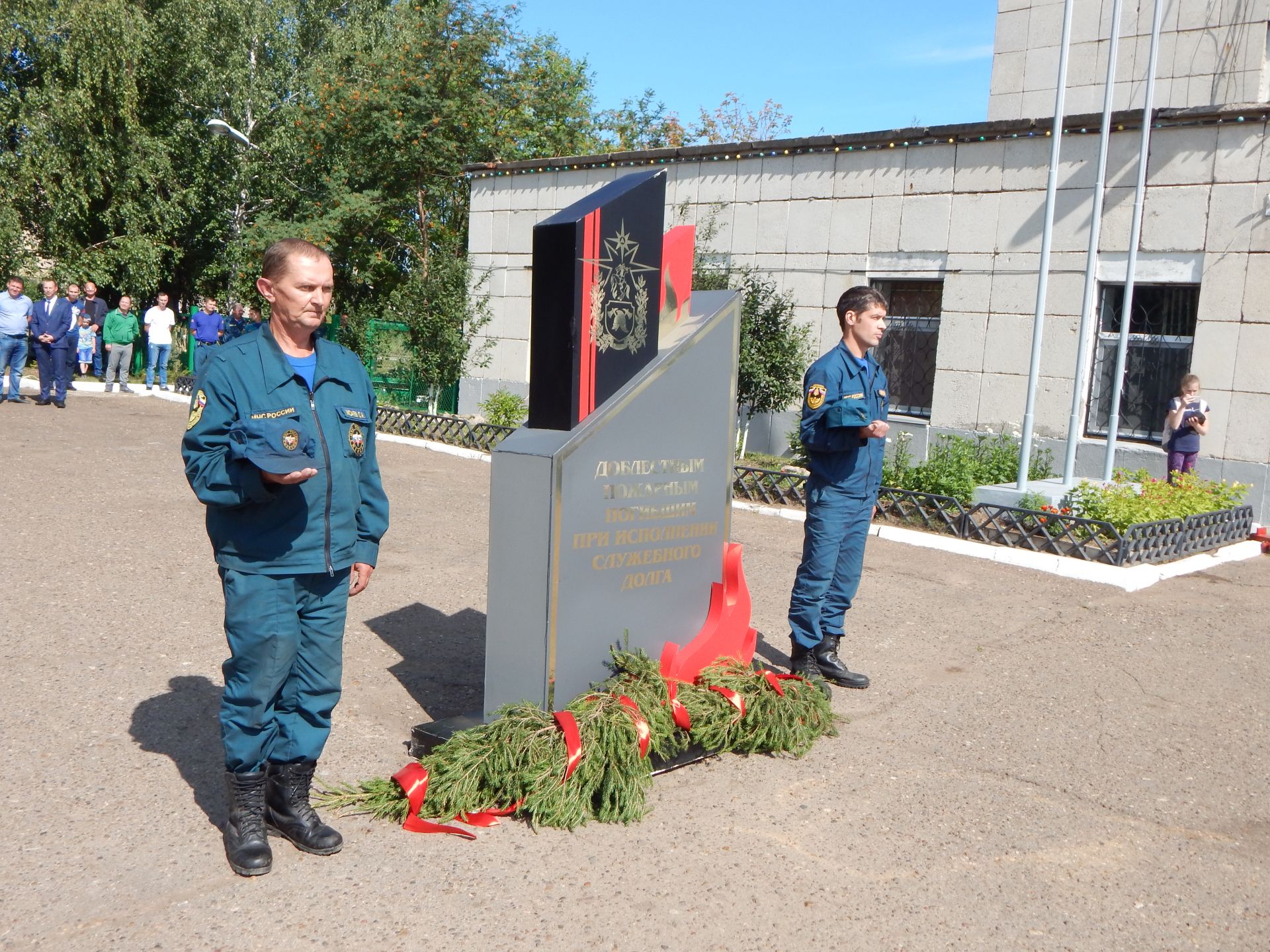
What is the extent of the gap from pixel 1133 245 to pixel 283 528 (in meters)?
9.71

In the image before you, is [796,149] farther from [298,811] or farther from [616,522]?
[298,811]

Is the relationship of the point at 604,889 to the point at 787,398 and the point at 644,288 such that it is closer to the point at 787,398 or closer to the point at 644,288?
the point at 644,288

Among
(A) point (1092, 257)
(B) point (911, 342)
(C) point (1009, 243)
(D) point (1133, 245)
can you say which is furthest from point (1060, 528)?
(B) point (911, 342)

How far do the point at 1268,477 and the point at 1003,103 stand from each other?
8.45 metres

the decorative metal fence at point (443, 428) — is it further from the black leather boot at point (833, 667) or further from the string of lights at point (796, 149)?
the black leather boot at point (833, 667)

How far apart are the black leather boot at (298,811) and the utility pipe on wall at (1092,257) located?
8.64 meters

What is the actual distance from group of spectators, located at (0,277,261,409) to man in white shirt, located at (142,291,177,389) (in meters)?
0.01

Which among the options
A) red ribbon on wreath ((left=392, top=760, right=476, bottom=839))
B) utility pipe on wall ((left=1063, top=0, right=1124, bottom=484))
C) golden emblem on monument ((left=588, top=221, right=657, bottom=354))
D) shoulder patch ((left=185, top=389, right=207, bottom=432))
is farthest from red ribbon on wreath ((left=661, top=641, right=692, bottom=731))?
utility pipe on wall ((left=1063, top=0, right=1124, bottom=484))

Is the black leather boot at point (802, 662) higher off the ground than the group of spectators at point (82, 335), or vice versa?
the group of spectators at point (82, 335)

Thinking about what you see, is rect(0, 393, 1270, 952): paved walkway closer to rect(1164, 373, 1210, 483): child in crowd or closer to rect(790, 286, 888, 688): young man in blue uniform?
rect(790, 286, 888, 688): young man in blue uniform

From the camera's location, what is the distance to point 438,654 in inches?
227

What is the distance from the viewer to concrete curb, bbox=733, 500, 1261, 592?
8.10 metres

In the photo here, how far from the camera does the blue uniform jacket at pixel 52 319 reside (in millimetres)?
14961

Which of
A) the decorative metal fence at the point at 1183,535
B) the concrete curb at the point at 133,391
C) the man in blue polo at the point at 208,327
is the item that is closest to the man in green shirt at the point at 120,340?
the concrete curb at the point at 133,391
